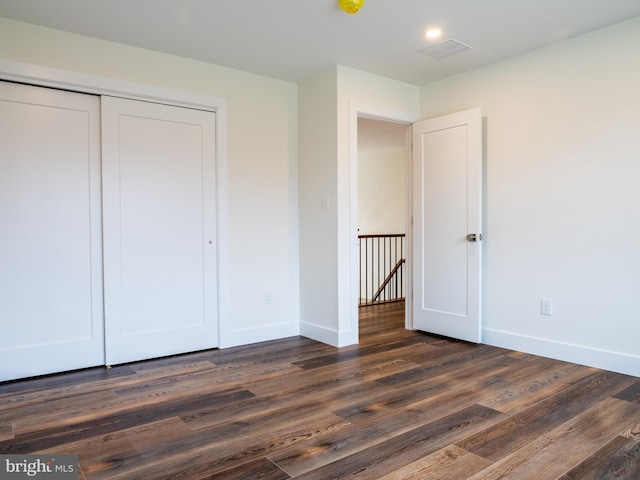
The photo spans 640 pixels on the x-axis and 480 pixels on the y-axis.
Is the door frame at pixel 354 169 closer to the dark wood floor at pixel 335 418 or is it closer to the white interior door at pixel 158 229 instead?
the dark wood floor at pixel 335 418

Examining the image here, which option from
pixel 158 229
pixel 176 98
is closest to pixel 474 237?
pixel 158 229

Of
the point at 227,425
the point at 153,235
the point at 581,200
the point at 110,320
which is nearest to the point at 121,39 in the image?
the point at 153,235

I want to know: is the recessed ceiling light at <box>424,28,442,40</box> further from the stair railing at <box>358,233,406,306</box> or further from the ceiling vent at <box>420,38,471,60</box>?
the stair railing at <box>358,233,406,306</box>

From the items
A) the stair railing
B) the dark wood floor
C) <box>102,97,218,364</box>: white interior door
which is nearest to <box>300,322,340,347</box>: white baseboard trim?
the dark wood floor

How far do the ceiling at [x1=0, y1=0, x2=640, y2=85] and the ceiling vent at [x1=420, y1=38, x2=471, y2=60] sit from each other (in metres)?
0.06

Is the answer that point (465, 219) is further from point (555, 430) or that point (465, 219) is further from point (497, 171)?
point (555, 430)

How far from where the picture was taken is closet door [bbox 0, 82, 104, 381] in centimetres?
298

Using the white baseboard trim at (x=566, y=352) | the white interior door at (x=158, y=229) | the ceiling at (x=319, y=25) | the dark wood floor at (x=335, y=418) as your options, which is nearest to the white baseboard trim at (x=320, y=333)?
the dark wood floor at (x=335, y=418)

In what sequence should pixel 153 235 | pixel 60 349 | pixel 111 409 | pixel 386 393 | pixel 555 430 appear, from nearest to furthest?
pixel 555 430 → pixel 111 409 → pixel 386 393 → pixel 60 349 → pixel 153 235

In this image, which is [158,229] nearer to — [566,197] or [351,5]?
[351,5]

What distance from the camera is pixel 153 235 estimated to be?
3.51 metres

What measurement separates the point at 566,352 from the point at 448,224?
1406 millimetres

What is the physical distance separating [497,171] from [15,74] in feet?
12.2

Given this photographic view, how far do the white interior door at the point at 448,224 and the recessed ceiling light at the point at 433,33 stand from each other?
0.82m
